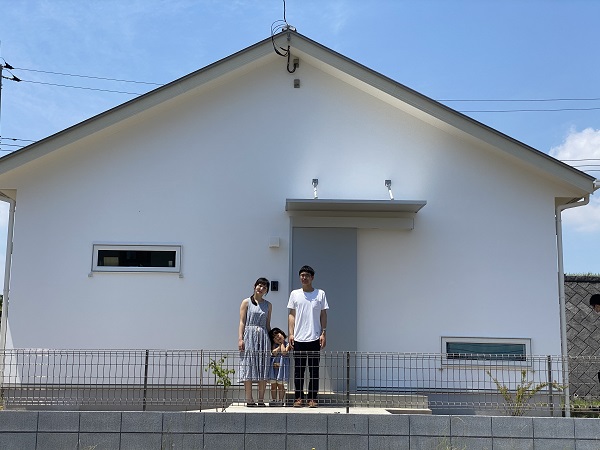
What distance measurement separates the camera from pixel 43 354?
30.2 ft

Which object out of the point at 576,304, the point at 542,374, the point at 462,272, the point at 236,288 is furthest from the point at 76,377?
the point at 576,304

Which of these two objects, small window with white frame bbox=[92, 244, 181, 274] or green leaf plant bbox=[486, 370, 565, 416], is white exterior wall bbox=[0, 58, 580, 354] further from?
green leaf plant bbox=[486, 370, 565, 416]

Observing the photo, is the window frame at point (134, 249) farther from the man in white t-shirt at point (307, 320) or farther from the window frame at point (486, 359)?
the window frame at point (486, 359)

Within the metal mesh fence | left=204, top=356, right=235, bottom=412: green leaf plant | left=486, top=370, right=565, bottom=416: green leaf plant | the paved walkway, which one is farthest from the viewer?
the metal mesh fence

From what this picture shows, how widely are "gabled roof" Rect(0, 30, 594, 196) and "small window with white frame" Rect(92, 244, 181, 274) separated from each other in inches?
64.7

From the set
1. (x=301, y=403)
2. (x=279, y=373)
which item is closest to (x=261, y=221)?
(x=279, y=373)

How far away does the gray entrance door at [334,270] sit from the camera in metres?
10.0

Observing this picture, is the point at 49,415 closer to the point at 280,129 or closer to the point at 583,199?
the point at 280,129

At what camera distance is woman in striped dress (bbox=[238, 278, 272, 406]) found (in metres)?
8.75

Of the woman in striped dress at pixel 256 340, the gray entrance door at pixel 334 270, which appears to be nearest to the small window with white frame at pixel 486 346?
the gray entrance door at pixel 334 270

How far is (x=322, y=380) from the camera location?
8.67m

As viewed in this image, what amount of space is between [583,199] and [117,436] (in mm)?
7325

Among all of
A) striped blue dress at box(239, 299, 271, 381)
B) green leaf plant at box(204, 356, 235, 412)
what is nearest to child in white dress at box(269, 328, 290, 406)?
striped blue dress at box(239, 299, 271, 381)

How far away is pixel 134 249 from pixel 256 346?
2471 mm
